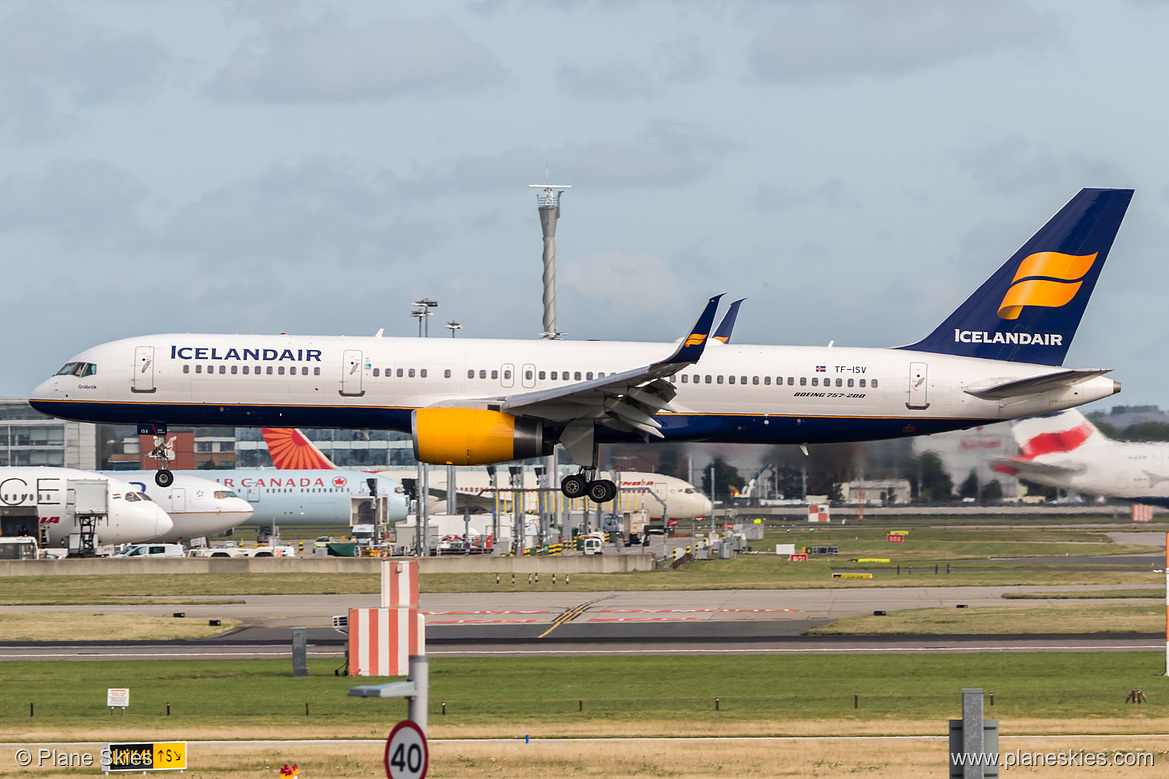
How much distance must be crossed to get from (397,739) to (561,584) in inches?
1951

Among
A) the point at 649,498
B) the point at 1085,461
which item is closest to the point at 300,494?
the point at 649,498

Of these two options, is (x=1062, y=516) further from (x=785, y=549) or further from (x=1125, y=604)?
(x=1125, y=604)

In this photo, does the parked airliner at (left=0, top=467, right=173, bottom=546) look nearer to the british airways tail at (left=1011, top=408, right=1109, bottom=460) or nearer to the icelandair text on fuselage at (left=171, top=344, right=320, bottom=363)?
the icelandair text on fuselage at (left=171, top=344, right=320, bottom=363)

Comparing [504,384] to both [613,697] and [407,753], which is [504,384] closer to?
[613,697]

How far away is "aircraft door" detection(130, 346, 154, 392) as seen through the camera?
40.8 metres

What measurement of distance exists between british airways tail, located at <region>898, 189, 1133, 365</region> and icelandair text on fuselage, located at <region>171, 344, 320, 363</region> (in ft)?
58.8

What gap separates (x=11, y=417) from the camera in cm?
13838

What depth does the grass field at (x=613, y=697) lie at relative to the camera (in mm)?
25156

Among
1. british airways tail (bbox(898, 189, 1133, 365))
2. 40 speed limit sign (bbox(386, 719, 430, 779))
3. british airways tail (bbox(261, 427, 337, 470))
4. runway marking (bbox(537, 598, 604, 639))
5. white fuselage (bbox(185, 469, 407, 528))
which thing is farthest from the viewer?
british airways tail (bbox(261, 427, 337, 470))

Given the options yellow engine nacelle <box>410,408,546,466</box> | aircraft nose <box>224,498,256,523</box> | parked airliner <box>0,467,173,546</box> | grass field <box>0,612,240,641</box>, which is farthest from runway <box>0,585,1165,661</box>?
aircraft nose <box>224,498,256,523</box>

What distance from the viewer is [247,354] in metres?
40.7

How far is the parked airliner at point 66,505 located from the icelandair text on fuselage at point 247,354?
38383mm

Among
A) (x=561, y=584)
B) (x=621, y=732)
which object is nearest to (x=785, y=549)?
(x=561, y=584)

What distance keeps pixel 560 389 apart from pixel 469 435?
9.27ft
